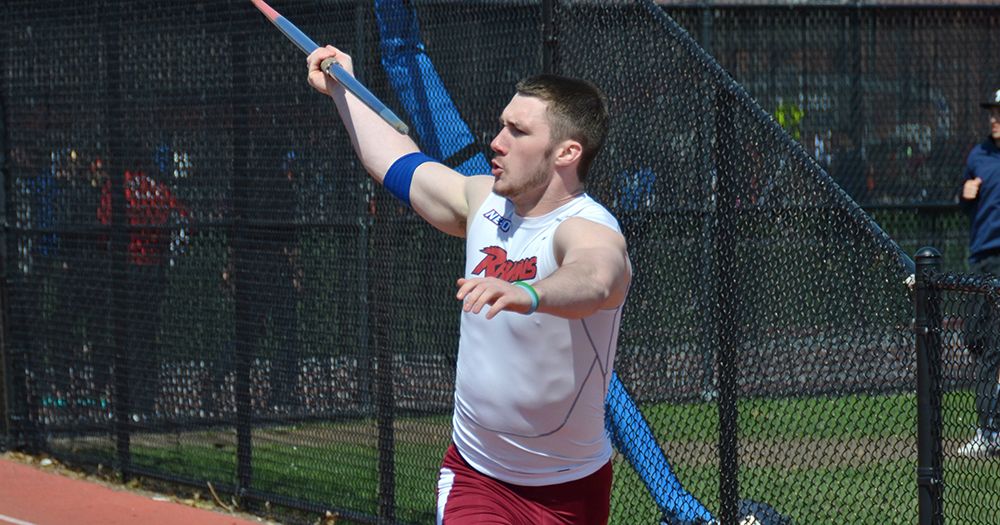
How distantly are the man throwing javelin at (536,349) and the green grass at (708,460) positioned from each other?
1434 millimetres

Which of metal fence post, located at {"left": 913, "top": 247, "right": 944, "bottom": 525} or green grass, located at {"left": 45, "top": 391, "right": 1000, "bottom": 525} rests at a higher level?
metal fence post, located at {"left": 913, "top": 247, "right": 944, "bottom": 525}

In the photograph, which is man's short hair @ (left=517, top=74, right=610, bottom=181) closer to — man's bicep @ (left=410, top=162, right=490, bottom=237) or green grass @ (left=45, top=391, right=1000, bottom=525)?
man's bicep @ (left=410, top=162, right=490, bottom=237)

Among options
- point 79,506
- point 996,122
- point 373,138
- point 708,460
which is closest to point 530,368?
point 373,138

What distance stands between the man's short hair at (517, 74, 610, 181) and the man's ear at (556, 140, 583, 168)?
15mm

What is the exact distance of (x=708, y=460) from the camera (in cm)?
445

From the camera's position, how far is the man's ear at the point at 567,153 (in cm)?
294

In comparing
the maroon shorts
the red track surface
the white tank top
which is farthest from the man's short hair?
the red track surface

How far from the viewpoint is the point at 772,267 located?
415 cm

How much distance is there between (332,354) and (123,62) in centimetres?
238

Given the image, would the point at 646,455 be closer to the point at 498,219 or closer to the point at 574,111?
the point at 498,219

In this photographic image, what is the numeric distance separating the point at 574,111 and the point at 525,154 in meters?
0.18

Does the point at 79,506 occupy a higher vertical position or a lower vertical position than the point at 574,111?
lower

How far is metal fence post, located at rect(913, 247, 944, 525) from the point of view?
3.63 m

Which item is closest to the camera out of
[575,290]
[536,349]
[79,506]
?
[575,290]
